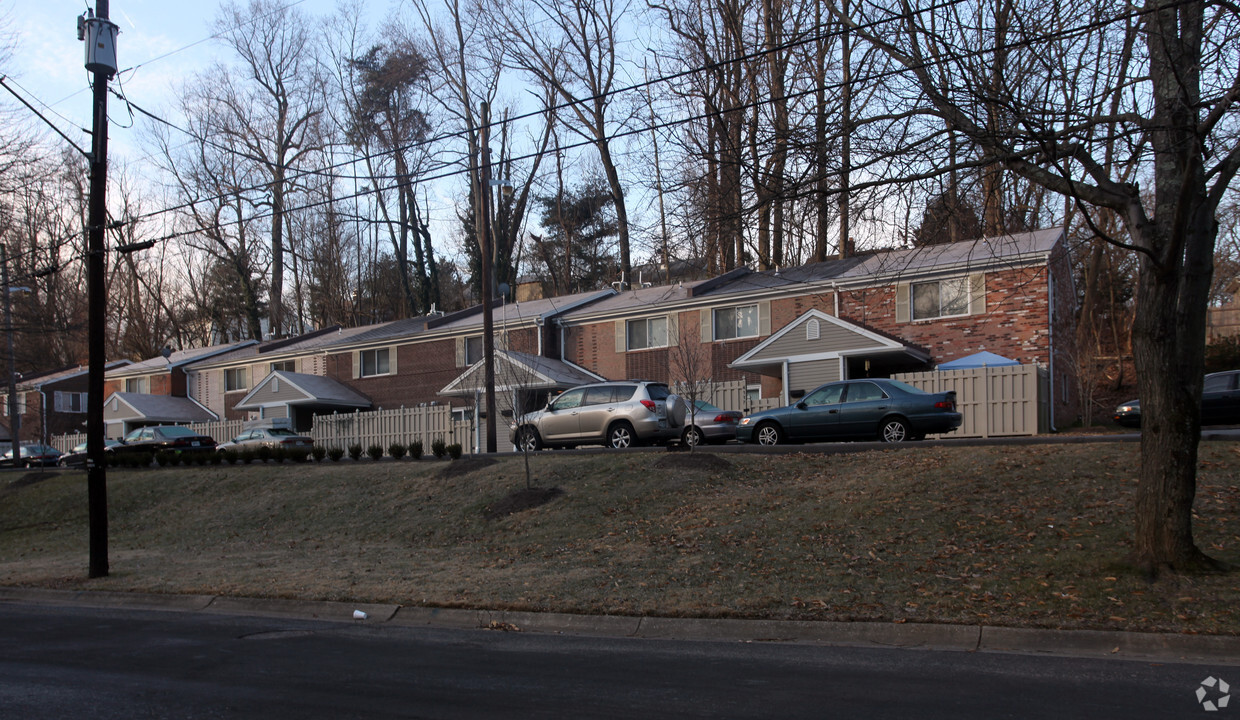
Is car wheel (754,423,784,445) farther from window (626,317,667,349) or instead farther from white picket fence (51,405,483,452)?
window (626,317,667,349)

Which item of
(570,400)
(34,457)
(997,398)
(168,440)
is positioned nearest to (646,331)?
(570,400)

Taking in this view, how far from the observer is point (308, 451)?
82.1 feet

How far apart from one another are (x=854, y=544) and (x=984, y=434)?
1391cm

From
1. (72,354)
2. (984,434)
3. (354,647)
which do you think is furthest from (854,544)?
(72,354)

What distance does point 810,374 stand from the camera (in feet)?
97.3

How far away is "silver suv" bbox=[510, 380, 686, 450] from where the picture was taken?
21.7 meters

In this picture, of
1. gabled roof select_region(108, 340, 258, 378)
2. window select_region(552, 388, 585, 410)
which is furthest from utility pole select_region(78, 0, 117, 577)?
Answer: gabled roof select_region(108, 340, 258, 378)

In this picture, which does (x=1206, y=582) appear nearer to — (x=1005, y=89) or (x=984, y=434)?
(x=1005, y=89)

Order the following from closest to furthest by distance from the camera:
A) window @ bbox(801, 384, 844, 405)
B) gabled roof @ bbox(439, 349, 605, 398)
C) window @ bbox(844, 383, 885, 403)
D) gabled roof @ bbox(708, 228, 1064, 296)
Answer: window @ bbox(844, 383, 885, 403) → window @ bbox(801, 384, 844, 405) → gabled roof @ bbox(708, 228, 1064, 296) → gabled roof @ bbox(439, 349, 605, 398)

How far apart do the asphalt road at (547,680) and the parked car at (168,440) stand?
2858 cm

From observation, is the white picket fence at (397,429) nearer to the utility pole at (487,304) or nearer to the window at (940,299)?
the utility pole at (487,304)

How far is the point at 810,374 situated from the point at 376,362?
22.0 m

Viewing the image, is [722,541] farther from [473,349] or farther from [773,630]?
[473,349]

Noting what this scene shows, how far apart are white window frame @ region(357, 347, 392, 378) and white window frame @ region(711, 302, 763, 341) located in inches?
644
